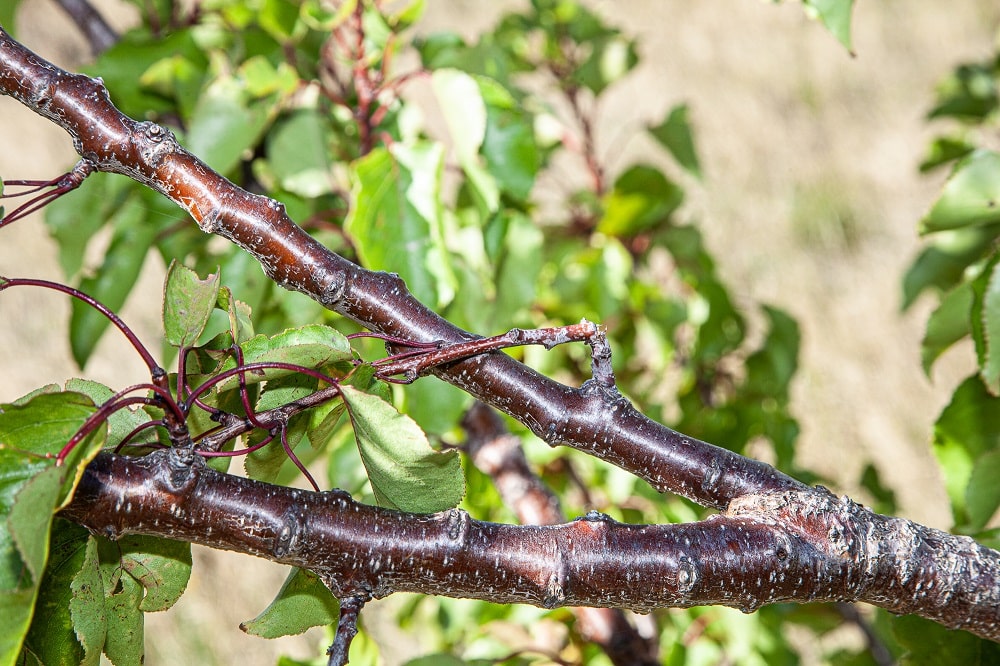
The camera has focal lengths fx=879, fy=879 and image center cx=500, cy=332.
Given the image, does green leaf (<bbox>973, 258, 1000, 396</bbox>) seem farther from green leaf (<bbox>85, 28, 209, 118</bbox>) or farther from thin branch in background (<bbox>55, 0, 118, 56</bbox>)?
thin branch in background (<bbox>55, 0, 118, 56</bbox>)

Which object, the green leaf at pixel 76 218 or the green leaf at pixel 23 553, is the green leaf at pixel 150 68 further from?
the green leaf at pixel 23 553

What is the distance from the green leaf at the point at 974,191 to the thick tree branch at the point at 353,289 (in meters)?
0.26

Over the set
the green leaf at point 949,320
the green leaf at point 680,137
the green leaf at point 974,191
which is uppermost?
the green leaf at point 680,137

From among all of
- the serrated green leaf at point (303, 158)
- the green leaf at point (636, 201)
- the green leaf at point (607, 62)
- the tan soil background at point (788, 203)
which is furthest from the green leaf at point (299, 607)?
the tan soil background at point (788, 203)

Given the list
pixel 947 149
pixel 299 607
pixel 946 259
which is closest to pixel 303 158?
pixel 299 607

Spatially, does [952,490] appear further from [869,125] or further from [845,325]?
[869,125]

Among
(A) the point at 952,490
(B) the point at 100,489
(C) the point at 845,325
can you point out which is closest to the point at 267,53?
(B) the point at 100,489

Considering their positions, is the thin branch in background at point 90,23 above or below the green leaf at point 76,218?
above

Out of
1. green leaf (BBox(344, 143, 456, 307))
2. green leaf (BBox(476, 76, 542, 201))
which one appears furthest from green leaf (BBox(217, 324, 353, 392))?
green leaf (BBox(476, 76, 542, 201))

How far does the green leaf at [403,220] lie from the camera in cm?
63

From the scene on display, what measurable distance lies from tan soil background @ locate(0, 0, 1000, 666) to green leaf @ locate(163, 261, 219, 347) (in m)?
1.62

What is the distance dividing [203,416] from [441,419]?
24cm

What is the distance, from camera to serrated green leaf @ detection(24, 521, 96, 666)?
39cm

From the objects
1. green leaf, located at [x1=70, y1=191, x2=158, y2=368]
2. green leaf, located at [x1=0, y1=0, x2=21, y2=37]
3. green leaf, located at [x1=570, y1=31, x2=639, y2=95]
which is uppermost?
green leaf, located at [x1=570, y1=31, x2=639, y2=95]
